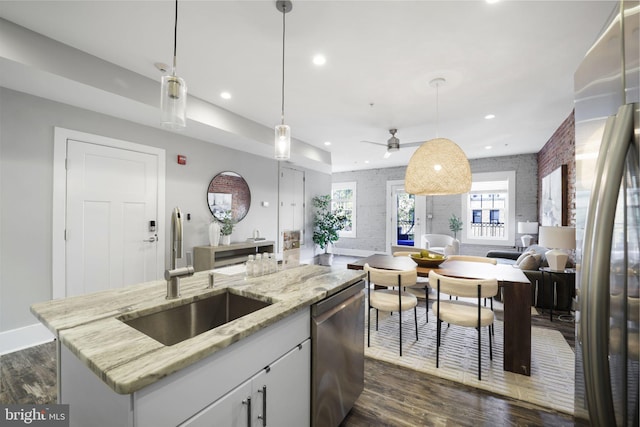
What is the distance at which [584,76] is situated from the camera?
76cm

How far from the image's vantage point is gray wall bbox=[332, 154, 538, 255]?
6.40m

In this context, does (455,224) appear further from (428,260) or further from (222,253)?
(222,253)

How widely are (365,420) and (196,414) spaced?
4.47ft

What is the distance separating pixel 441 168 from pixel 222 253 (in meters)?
3.51

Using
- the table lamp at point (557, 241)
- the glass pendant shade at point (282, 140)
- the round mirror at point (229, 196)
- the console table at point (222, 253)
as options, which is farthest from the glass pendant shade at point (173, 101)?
the table lamp at point (557, 241)

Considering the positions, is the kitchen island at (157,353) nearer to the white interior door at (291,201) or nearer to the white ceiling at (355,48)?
the white ceiling at (355,48)

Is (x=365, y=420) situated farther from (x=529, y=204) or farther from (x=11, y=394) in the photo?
(x=529, y=204)

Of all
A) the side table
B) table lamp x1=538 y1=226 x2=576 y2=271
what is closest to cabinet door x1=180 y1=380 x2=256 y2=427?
table lamp x1=538 y1=226 x2=576 y2=271

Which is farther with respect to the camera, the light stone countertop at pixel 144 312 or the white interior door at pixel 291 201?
the white interior door at pixel 291 201

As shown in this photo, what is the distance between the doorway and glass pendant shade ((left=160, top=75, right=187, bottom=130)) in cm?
231

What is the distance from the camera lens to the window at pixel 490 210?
6605 millimetres

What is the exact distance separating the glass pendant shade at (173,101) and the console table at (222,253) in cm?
283

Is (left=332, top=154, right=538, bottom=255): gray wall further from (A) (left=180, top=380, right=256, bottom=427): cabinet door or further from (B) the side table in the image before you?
(A) (left=180, top=380, right=256, bottom=427): cabinet door

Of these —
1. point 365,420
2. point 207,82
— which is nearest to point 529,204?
point 365,420
